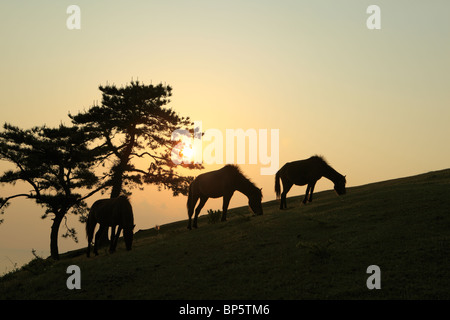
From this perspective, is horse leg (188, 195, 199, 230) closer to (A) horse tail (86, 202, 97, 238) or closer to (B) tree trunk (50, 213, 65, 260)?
(A) horse tail (86, 202, 97, 238)

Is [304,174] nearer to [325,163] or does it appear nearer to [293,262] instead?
[325,163]

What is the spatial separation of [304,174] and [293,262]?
45.9ft

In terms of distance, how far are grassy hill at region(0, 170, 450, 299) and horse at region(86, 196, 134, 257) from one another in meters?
1.98

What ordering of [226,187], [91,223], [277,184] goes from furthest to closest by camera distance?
[277,184]
[226,187]
[91,223]

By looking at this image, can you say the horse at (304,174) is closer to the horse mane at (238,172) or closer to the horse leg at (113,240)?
the horse mane at (238,172)

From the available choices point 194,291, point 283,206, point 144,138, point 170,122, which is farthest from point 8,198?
point 194,291

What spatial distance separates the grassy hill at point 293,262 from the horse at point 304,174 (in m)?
5.94

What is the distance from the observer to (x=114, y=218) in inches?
936

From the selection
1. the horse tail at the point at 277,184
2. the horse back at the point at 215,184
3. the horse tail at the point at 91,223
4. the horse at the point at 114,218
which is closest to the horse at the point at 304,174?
the horse tail at the point at 277,184

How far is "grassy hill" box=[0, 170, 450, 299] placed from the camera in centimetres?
1428

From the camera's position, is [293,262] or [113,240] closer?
[293,262]

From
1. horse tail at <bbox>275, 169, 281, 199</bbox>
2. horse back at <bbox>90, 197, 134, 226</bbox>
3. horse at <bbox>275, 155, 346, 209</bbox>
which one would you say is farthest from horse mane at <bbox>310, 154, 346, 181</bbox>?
horse back at <bbox>90, 197, 134, 226</bbox>

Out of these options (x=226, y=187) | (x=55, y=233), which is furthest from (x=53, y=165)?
(x=226, y=187)
